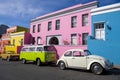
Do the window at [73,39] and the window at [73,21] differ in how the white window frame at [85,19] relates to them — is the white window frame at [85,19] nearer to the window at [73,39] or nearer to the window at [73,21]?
the window at [73,21]

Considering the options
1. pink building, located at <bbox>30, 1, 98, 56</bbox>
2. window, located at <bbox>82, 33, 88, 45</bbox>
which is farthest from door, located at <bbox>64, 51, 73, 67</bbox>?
window, located at <bbox>82, 33, 88, 45</bbox>

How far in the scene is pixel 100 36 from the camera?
19359 mm

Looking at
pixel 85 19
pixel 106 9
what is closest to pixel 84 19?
pixel 85 19

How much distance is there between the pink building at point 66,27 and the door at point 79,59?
6127mm

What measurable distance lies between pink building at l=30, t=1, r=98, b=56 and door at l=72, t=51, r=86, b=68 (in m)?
6.13

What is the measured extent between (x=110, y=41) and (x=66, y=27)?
9.00 meters

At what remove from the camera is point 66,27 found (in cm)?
2475

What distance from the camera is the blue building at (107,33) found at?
1650cm

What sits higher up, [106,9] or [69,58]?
[106,9]

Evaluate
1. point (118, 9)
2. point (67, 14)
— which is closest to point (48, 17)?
point (67, 14)

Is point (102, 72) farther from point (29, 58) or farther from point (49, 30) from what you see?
point (49, 30)

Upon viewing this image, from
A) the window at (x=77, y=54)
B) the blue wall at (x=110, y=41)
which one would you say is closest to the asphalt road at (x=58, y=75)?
the window at (x=77, y=54)

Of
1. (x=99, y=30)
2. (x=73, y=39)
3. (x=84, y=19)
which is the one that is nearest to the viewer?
(x=99, y=30)

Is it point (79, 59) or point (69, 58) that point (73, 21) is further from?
point (79, 59)
